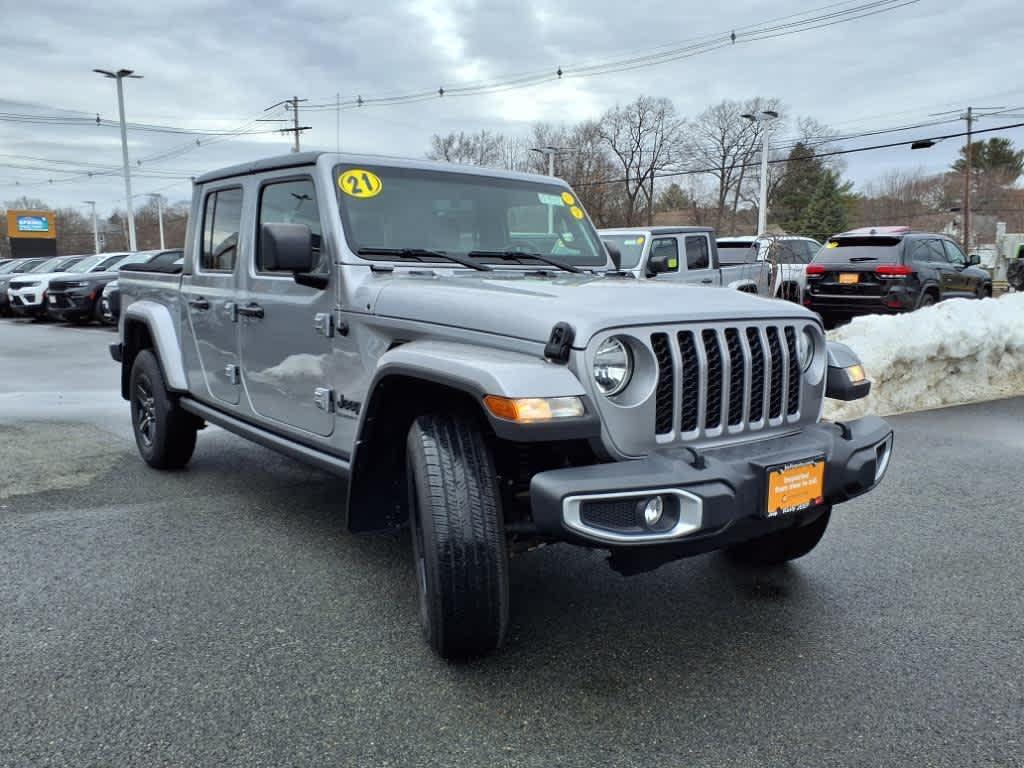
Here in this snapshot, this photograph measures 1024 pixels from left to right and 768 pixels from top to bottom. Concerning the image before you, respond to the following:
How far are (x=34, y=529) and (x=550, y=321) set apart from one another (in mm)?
3385

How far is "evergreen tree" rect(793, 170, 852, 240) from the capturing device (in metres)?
59.8

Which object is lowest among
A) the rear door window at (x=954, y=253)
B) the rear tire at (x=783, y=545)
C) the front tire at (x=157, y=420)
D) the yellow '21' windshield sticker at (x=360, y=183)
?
the rear tire at (x=783, y=545)

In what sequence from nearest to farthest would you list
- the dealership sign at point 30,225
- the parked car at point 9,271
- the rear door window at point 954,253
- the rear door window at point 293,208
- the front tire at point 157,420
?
the rear door window at point 293,208, the front tire at point 157,420, the rear door window at point 954,253, the parked car at point 9,271, the dealership sign at point 30,225

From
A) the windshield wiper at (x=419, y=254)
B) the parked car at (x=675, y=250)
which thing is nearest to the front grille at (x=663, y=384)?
the windshield wiper at (x=419, y=254)

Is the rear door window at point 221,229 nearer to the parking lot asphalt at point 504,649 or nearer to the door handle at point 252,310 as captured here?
the door handle at point 252,310

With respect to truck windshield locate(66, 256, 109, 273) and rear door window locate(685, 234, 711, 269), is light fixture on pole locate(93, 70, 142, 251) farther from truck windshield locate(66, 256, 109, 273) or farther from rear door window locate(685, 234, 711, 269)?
rear door window locate(685, 234, 711, 269)

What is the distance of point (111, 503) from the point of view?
5078 millimetres

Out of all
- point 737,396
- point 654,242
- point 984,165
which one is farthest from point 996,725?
point 984,165

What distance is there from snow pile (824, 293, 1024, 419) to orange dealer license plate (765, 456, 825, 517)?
5015mm

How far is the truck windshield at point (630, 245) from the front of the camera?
12.6m

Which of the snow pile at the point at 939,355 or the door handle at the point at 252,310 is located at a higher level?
the door handle at the point at 252,310

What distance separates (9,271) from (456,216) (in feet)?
89.4

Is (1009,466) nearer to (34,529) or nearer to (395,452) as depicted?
(395,452)

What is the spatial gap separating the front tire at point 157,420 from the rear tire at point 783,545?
3.59m
